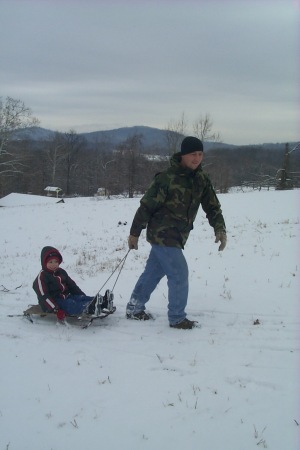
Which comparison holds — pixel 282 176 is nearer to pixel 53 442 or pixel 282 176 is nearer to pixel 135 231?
pixel 135 231

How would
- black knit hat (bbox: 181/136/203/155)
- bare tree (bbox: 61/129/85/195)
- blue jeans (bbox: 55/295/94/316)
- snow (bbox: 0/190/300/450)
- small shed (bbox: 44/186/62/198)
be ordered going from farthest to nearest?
bare tree (bbox: 61/129/85/195) < small shed (bbox: 44/186/62/198) < blue jeans (bbox: 55/295/94/316) < black knit hat (bbox: 181/136/203/155) < snow (bbox: 0/190/300/450)

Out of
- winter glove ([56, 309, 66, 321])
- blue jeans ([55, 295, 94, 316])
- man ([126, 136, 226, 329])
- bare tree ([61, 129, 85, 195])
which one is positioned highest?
bare tree ([61, 129, 85, 195])

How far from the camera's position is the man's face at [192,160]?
4629 mm

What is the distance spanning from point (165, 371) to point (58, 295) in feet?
6.66

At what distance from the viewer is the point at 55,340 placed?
469cm

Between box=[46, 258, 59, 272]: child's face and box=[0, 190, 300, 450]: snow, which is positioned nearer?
box=[0, 190, 300, 450]: snow

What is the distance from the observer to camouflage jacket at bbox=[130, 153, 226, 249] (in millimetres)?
4711

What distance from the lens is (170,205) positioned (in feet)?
15.5

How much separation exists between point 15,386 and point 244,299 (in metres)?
3.37

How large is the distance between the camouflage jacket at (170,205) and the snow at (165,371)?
3.97 feet

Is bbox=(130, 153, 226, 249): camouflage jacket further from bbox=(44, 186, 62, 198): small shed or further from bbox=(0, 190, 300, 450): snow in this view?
bbox=(44, 186, 62, 198): small shed

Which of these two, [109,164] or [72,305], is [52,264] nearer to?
[72,305]

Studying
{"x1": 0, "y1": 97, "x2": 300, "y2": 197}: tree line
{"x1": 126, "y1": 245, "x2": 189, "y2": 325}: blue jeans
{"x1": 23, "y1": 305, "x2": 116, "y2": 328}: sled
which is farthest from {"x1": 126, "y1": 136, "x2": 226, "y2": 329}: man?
{"x1": 0, "y1": 97, "x2": 300, "y2": 197}: tree line

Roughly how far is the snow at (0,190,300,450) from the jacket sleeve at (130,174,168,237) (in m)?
1.34
